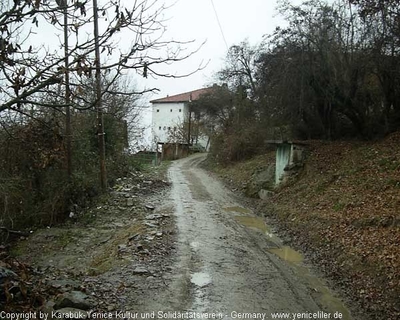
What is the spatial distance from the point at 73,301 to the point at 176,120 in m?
66.4

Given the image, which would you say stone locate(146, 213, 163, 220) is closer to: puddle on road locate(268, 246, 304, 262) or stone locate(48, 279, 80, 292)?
puddle on road locate(268, 246, 304, 262)

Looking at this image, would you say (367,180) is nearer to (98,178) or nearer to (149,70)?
(149,70)

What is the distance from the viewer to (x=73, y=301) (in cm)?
605

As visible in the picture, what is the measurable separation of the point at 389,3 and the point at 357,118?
570cm

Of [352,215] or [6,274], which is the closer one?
[6,274]

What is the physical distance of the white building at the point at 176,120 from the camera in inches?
2286

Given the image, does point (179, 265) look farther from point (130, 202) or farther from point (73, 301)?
point (130, 202)

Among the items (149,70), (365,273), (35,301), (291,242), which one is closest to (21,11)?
(149,70)

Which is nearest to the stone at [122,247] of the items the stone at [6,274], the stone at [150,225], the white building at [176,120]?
the stone at [150,225]

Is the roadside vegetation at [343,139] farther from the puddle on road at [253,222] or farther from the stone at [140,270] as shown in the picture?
the stone at [140,270]

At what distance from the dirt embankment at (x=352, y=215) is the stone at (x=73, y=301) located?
4635 millimetres

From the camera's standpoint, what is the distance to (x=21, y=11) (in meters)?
5.20

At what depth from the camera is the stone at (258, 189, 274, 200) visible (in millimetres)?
18422

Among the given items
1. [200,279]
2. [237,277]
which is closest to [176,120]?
[237,277]
